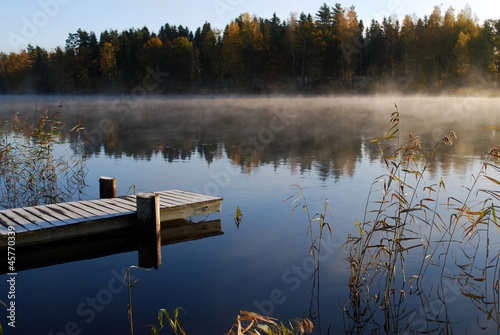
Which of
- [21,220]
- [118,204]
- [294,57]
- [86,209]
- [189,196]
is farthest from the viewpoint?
[294,57]

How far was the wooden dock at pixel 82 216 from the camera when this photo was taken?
6.53m

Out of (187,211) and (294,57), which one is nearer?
(187,211)

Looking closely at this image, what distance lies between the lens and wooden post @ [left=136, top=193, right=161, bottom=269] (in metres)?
6.84

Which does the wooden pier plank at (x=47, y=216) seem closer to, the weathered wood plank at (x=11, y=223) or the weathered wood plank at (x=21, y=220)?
the weathered wood plank at (x=21, y=220)

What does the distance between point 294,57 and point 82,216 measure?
55.7 meters

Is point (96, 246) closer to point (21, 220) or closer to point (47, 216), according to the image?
point (47, 216)

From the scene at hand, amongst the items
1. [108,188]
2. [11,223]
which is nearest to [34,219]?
[11,223]

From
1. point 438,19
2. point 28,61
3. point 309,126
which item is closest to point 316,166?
point 309,126

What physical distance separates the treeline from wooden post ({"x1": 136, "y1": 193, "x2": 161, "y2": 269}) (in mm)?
50467

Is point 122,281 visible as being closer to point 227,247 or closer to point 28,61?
point 227,247

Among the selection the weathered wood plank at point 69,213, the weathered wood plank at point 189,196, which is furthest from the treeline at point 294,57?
the weathered wood plank at point 69,213

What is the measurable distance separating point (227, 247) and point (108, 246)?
1879mm

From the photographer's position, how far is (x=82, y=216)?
7035mm

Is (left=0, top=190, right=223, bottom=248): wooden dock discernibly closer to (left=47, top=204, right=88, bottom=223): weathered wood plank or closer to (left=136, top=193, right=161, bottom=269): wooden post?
(left=47, top=204, right=88, bottom=223): weathered wood plank
